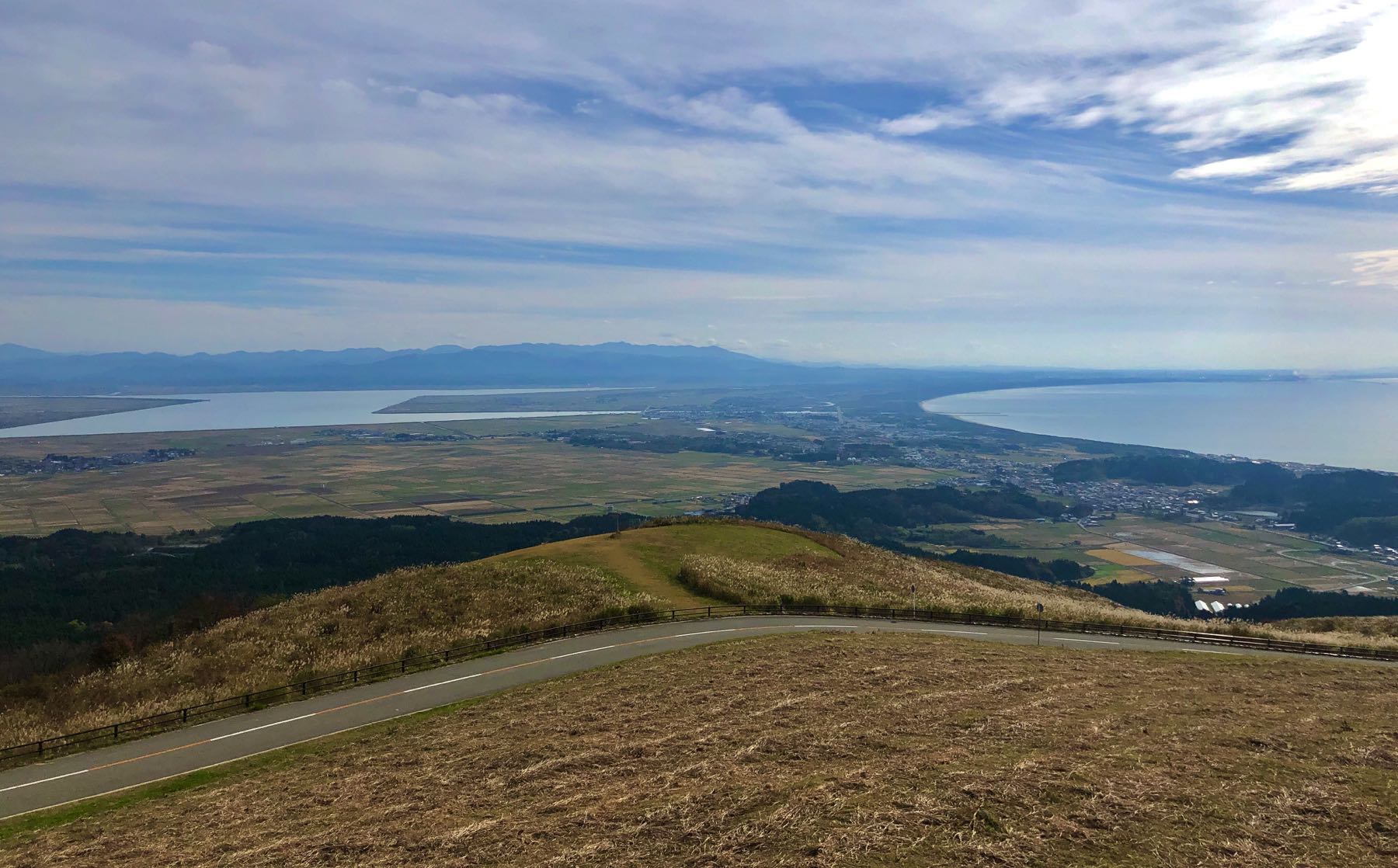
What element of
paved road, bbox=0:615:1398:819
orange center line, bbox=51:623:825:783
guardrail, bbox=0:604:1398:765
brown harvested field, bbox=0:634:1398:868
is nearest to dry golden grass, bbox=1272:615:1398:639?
guardrail, bbox=0:604:1398:765

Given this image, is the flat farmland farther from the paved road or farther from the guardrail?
the paved road

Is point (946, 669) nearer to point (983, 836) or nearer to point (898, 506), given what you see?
point (983, 836)

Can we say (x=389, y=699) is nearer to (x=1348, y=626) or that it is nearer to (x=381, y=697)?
(x=381, y=697)

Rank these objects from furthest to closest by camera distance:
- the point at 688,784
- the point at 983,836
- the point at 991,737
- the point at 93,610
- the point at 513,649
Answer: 1. the point at 93,610
2. the point at 513,649
3. the point at 991,737
4. the point at 688,784
5. the point at 983,836

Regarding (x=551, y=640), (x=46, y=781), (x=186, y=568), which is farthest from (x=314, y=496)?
(x=46, y=781)

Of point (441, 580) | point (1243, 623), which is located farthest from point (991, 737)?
point (441, 580)

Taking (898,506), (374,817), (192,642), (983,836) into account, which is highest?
(983,836)
